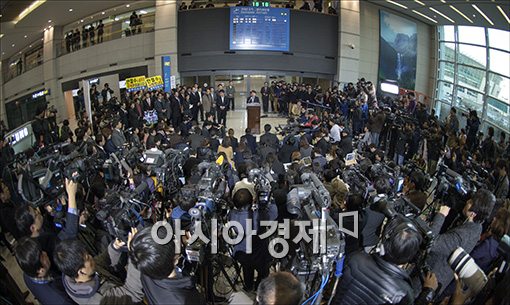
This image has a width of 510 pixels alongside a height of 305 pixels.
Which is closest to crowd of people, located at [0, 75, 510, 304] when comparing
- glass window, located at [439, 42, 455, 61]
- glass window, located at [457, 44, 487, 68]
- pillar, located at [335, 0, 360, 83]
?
glass window, located at [457, 44, 487, 68]

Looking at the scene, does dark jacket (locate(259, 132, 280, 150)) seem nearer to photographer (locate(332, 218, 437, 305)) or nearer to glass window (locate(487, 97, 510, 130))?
glass window (locate(487, 97, 510, 130))

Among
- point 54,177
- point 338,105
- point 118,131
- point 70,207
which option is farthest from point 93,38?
point 338,105

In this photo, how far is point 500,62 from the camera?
21.8 feet

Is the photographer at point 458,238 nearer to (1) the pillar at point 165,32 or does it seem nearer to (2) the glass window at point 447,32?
(2) the glass window at point 447,32

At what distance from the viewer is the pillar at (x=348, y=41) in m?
14.4

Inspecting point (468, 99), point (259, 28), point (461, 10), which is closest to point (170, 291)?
point (461, 10)

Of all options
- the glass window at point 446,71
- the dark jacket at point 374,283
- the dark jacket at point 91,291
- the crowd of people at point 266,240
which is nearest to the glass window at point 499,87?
the crowd of people at point 266,240

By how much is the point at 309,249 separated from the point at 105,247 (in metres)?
1.95

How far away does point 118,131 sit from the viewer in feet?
21.1

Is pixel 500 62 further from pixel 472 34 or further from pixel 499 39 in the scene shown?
pixel 472 34

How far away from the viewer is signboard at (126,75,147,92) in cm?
1038

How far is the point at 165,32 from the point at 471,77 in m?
11.2

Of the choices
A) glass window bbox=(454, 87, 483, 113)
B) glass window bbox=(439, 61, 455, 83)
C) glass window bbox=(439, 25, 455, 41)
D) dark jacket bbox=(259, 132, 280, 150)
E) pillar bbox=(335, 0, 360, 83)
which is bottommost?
dark jacket bbox=(259, 132, 280, 150)

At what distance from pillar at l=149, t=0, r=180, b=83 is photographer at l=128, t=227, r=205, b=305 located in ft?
40.5
